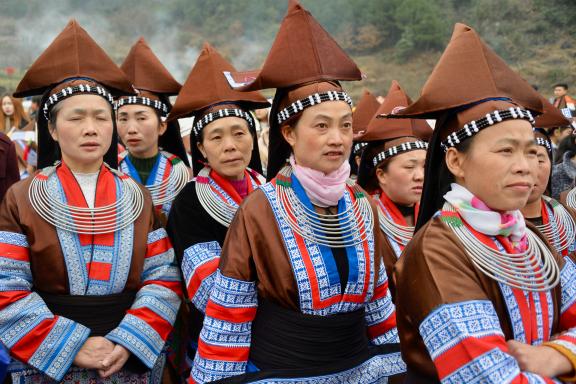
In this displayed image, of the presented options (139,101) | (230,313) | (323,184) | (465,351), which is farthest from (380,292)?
(139,101)

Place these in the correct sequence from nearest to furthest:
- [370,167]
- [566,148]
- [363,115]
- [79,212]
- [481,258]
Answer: [481,258], [79,212], [370,167], [363,115], [566,148]

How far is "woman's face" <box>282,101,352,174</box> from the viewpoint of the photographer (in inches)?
106

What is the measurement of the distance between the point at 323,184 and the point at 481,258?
30.9 inches

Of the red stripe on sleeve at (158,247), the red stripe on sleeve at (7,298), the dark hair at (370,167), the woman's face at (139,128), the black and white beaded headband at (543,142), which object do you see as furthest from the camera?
the woman's face at (139,128)

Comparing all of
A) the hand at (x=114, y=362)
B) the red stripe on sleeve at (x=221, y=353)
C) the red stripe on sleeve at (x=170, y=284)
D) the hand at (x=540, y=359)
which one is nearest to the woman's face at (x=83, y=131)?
the red stripe on sleeve at (x=170, y=284)

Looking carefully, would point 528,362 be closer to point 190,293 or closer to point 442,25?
point 190,293

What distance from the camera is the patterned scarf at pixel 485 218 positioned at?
221cm

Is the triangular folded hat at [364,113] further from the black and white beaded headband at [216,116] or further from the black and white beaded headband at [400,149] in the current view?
the black and white beaded headband at [216,116]

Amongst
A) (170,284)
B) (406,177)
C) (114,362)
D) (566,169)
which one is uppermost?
(406,177)

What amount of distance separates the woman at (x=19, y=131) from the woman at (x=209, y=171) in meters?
2.09

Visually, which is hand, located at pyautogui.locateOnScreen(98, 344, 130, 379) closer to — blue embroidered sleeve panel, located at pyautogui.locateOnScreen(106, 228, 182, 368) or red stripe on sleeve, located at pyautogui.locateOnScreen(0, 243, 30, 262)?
blue embroidered sleeve panel, located at pyautogui.locateOnScreen(106, 228, 182, 368)

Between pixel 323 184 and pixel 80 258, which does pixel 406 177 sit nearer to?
pixel 323 184

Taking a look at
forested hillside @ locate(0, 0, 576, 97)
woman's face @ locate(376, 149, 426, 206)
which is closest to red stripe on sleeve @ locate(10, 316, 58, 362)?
woman's face @ locate(376, 149, 426, 206)

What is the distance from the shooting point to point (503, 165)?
86.3 inches
